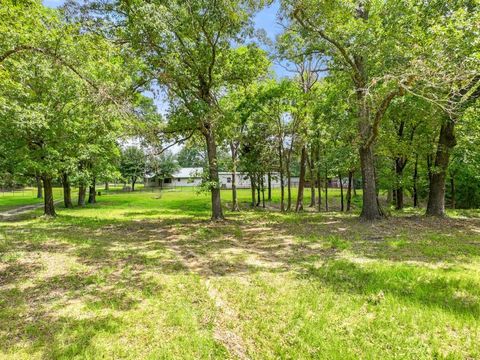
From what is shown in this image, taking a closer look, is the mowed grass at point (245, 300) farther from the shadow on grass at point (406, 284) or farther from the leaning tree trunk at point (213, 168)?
the leaning tree trunk at point (213, 168)

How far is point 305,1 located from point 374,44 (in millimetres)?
2906

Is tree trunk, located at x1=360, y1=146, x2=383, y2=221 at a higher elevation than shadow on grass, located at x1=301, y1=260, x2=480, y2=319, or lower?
higher

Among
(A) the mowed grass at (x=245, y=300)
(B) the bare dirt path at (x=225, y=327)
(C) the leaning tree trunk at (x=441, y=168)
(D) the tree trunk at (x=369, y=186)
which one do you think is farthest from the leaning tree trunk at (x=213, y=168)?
(C) the leaning tree trunk at (x=441, y=168)

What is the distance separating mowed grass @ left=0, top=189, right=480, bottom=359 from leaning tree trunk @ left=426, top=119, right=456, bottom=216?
13.9 ft

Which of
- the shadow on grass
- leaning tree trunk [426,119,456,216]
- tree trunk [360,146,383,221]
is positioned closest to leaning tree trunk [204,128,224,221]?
tree trunk [360,146,383,221]

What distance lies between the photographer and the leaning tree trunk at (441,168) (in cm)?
1170

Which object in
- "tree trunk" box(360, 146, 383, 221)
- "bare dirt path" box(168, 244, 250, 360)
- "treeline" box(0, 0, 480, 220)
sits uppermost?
"treeline" box(0, 0, 480, 220)

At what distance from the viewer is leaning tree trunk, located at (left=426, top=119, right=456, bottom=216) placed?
11703 millimetres

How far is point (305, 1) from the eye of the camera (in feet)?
33.0

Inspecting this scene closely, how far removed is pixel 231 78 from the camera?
12961 millimetres

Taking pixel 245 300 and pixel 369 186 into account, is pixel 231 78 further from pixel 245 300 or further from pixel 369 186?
pixel 245 300

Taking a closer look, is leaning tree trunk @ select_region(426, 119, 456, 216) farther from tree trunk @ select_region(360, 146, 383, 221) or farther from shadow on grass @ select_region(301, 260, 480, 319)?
shadow on grass @ select_region(301, 260, 480, 319)

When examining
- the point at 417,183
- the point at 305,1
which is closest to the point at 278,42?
the point at 305,1

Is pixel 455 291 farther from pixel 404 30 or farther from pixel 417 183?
pixel 417 183
